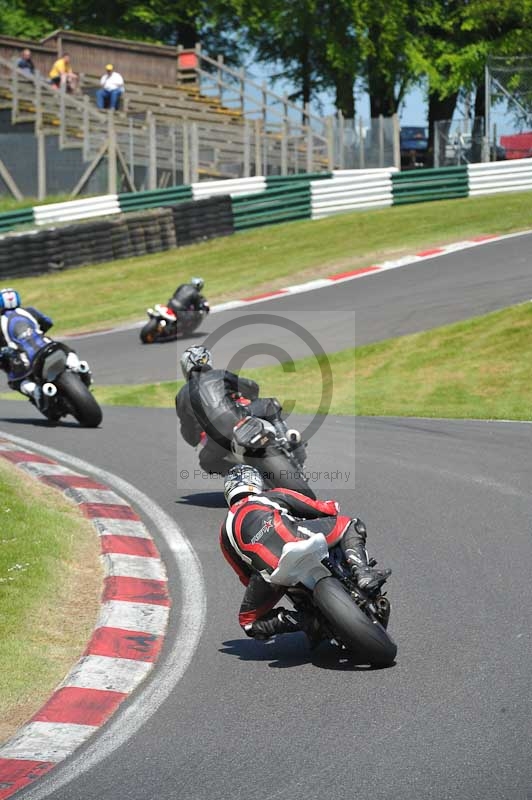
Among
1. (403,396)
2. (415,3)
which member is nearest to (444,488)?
(403,396)

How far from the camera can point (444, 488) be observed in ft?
33.5

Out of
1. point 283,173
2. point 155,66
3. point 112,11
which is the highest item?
point 112,11

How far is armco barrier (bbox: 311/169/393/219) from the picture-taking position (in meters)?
31.0

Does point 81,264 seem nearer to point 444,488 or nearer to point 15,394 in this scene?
point 15,394

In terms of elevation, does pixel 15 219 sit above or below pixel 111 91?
below

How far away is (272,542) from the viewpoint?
624 cm

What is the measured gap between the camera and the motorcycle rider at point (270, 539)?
246 inches

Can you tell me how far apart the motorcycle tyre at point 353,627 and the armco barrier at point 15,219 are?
23237 mm

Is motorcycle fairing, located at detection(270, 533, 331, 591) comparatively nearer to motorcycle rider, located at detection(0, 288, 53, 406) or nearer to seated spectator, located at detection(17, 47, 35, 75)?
motorcycle rider, located at detection(0, 288, 53, 406)

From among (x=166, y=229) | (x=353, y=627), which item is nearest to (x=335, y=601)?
(x=353, y=627)

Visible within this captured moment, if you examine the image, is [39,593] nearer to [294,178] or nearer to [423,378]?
[423,378]

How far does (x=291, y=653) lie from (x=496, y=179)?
2634 cm

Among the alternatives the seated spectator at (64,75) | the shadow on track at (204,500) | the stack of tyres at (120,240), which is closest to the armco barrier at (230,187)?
the stack of tyres at (120,240)

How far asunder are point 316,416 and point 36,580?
749 centimetres
